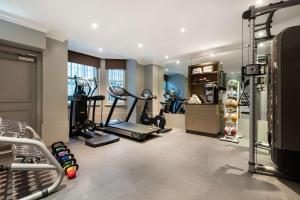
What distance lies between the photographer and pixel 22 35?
3113 millimetres

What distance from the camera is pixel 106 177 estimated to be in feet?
7.23

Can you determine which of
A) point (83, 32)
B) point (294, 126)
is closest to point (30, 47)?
point (83, 32)

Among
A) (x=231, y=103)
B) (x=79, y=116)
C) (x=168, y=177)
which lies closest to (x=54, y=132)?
(x=79, y=116)

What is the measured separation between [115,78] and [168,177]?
517 centimetres

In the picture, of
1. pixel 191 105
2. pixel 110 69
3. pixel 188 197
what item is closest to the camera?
pixel 188 197

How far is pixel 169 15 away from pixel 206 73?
288cm

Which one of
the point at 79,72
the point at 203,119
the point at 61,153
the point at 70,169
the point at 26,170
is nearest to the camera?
the point at 26,170

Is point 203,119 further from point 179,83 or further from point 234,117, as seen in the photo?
point 179,83

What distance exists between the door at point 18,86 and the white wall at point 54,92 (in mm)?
224

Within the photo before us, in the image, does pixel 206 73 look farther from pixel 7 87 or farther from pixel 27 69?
pixel 7 87

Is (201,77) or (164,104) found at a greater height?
(201,77)

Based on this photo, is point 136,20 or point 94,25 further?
point 94,25

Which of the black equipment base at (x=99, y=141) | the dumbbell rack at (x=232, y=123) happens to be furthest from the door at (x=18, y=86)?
the dumbbell rack at (x=232, y=123)

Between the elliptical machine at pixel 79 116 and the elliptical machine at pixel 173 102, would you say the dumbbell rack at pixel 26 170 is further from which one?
the elliptical machine at pixel 173 102
